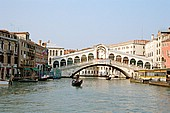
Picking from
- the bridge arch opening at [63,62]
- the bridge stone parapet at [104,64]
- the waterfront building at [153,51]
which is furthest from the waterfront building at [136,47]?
the bridge arch opening at [63,62]

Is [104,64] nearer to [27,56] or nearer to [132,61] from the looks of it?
[132,61]

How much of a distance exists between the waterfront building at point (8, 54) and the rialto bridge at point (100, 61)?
39.5 feet

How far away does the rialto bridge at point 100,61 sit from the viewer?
38.2 m

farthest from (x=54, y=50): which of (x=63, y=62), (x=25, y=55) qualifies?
(x=25, y=55)

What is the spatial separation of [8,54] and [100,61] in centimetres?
1486

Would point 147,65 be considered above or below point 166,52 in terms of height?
below

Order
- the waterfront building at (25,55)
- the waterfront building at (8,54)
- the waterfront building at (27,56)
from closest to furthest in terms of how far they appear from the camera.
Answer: the waterfront building at (8,54), the waterfront building at (25,55), the waterfront building at (27,56)

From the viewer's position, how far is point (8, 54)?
2561 centimetres

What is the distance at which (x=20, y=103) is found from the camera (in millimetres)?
11750

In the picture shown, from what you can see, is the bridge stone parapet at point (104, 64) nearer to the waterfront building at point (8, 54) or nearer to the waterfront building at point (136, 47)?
the waterfront building at point (136, 47)

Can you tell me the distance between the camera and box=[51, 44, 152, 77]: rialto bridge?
125 feet

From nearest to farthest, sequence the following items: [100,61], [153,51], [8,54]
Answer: [8,54], [100,61], [153,51]

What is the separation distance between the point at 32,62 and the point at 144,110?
23200mm

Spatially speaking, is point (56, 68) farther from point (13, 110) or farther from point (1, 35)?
point (13, 110)
